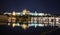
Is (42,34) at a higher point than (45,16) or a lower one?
lower

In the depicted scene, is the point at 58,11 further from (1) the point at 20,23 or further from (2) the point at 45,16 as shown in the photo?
(1) the point at 20,23

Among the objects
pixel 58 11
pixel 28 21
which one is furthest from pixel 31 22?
pixel 58 11

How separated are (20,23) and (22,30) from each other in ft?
0.29

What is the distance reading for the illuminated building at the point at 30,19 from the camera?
11.4 ft

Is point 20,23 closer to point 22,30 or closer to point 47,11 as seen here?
point 22,30

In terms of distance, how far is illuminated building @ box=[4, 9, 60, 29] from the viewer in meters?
3.48

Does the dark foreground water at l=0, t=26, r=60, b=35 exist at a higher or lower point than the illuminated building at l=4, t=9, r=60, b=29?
lower

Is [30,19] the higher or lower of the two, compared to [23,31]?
higher

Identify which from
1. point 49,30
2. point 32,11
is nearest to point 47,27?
point 49,30

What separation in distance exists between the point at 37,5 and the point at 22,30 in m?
0.36

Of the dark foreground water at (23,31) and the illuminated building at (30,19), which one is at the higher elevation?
the illuminated building at (30,19)

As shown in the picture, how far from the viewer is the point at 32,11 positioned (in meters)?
3.50

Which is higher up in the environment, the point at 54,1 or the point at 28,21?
the point at 54,1

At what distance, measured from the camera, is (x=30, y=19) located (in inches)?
138
